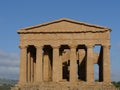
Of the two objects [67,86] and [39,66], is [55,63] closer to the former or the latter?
[39,66]

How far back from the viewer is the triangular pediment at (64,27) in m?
56.7

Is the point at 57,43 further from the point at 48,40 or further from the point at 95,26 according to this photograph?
the point at 95,26

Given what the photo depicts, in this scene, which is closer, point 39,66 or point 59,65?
point 39,66

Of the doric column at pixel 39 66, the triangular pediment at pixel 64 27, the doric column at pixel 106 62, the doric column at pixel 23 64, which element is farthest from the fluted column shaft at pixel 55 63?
the doric column at pixel 106 62

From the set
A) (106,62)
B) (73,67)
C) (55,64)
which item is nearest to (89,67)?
(73,67)

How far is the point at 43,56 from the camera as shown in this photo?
6166 cm

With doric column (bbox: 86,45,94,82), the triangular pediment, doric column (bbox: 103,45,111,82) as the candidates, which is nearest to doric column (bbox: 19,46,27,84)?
the triangular pediment

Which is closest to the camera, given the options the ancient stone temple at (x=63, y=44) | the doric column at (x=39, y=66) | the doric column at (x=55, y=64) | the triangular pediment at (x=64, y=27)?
the ancient stone temple at (x=63, y=44)

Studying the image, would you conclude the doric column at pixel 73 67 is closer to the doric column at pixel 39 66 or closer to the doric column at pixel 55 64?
the doric column at pixel 55 64

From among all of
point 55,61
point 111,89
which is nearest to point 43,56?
point 55,61

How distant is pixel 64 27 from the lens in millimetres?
57312

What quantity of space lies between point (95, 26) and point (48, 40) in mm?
6852

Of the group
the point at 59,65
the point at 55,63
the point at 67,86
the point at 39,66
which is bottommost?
the point at 67,86

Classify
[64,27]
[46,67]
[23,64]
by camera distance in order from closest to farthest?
[64,27] < [23,64] < [46,67]
